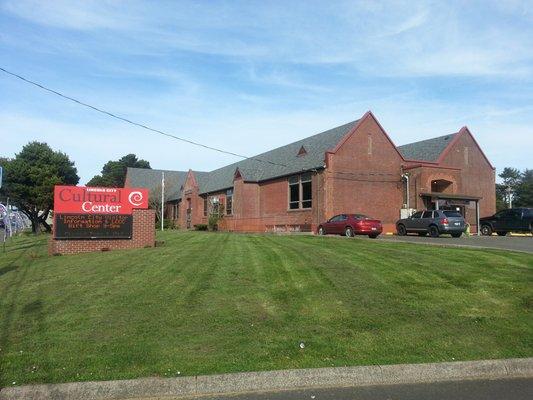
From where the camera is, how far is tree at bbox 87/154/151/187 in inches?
3460

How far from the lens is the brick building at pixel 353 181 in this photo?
32.6m

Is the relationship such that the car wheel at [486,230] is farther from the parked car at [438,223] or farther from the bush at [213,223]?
the bush at [213,223]

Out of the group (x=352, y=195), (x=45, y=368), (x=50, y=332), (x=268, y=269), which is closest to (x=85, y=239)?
(x=268, y=269)

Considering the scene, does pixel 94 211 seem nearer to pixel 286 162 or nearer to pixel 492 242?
pixel 492 242

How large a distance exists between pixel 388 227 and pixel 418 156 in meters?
11.4

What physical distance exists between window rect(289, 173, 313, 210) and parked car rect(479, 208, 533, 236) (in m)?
11.1

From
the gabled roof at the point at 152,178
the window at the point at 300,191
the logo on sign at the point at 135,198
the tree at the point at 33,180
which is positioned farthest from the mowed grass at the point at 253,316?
the gabled roof at the point at 152,178

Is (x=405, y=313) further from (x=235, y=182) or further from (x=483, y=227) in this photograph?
(x=235, y=182)

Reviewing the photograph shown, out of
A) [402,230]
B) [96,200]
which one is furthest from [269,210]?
[96,200]

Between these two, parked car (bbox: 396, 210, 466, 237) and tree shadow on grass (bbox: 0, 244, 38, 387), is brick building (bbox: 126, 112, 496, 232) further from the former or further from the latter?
tree shadow on grass (bbox: 0, 244, 38, 387)

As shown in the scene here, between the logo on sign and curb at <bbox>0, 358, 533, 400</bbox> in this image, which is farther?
the logo on sign

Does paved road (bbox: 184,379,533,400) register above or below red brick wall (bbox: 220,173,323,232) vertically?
below

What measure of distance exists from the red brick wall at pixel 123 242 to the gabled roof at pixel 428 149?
28.4 metres

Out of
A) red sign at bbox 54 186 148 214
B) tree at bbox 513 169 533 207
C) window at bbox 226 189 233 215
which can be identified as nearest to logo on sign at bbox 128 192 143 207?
red sign at bbox 54 186 148 214
